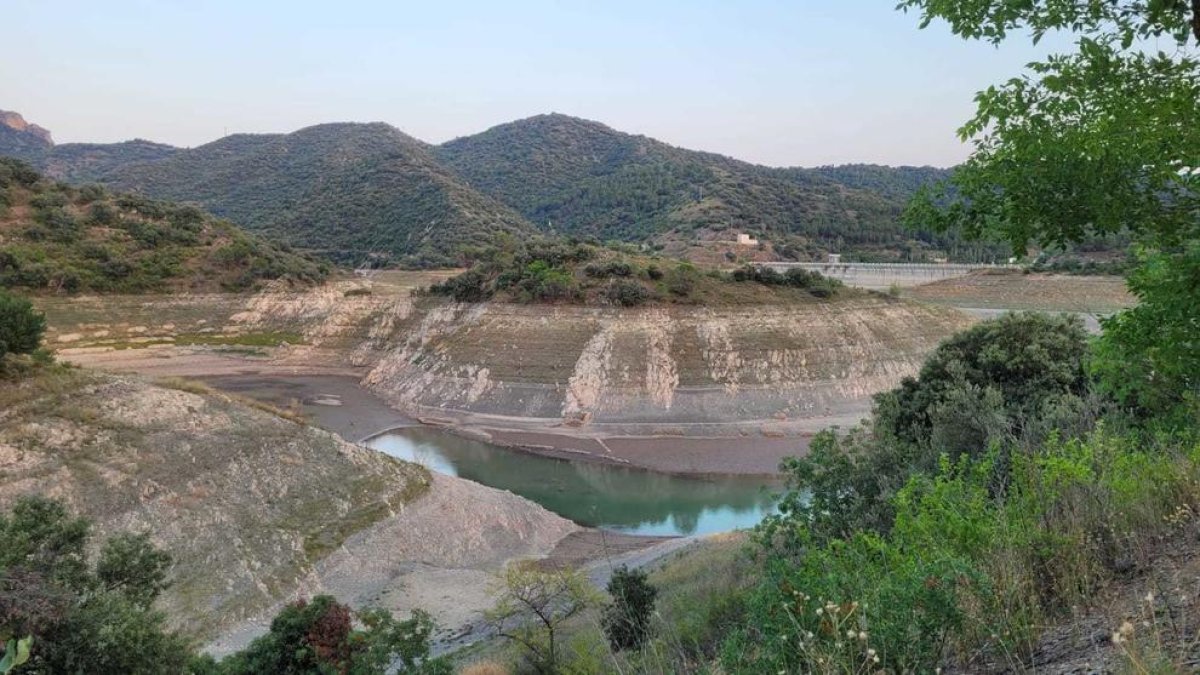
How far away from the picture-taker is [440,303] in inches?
2094

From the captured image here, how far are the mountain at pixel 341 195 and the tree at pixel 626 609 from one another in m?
70.2

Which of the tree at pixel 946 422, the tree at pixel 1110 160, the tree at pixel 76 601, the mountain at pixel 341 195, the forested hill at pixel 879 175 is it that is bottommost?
the tree at pixel 76 601

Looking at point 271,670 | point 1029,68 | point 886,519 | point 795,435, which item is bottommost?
point 795,435

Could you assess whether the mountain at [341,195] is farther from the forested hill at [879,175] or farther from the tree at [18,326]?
the forested hill at [879,175]

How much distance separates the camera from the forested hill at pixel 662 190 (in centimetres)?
9112

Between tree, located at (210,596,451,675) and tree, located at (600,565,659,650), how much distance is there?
293 cm

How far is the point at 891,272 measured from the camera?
65.8m

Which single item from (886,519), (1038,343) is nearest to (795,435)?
(1038,343)

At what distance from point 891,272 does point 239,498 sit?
60.5 meters

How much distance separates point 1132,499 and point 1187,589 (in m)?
1.60

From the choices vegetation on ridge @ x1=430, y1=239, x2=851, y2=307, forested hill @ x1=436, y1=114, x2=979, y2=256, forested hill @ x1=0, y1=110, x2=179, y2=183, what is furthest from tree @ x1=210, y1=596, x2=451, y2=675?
forested hill @ x1=0, y1=110, x2=179, y2=183

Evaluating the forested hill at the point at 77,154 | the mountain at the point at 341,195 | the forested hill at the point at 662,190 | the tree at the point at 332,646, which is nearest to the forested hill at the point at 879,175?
the forested hill at the point at 662,190

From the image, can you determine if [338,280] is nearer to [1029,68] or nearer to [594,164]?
[1029,68]

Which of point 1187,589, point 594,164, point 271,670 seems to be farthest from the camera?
point 594,164
